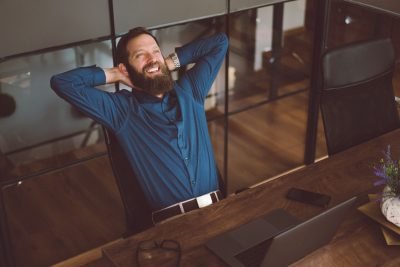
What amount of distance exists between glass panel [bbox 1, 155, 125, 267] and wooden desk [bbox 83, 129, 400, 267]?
54.8 inches

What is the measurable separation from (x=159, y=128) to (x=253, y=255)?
86cm

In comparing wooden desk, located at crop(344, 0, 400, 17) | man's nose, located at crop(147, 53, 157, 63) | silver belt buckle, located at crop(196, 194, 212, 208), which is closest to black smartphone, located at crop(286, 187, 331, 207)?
silver belt buckle, located at crop(196, 194, 212, 208)

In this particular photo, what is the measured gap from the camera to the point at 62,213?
147 inches

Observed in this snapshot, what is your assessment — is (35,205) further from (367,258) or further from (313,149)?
(367,258)

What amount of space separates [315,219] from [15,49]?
5.75ft

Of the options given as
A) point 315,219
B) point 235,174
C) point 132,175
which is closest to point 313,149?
point 235,174

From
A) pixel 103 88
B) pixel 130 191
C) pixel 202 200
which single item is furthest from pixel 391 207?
pixel 103 88

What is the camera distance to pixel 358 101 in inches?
116

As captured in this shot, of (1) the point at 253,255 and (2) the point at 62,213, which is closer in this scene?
(1) the point at 253,255

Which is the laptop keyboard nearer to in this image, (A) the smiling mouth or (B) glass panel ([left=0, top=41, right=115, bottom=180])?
(A) the smiling mouth

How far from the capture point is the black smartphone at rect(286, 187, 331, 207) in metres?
2.33

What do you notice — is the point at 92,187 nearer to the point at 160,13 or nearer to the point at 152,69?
the point at 160,13

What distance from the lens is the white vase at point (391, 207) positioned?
2.10 metres

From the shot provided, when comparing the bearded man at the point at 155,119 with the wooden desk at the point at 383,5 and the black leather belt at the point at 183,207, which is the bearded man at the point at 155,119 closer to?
the black leather belt at the point at 183,207
